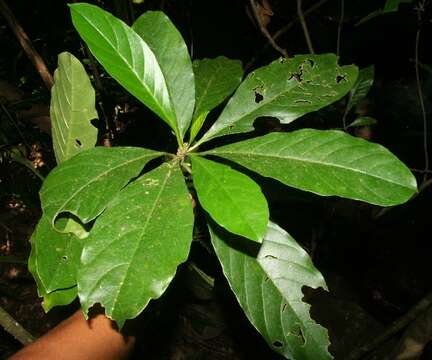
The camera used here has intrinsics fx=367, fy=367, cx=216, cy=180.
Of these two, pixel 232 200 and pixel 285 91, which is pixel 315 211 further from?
pixel 232 200

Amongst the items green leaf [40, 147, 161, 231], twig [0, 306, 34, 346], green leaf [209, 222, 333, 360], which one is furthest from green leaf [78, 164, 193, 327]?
twig [0, 306, 34, 346]

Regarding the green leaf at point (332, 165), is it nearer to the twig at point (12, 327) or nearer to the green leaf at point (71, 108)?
the green leaf at point (71, 108)

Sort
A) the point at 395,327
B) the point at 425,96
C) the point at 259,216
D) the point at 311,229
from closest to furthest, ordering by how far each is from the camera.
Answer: the point at 259,216 < the point at 395,327 < the point at 311,229 < the point at 425,96

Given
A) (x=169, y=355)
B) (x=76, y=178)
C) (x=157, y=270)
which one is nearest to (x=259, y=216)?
(x=157, y=270)

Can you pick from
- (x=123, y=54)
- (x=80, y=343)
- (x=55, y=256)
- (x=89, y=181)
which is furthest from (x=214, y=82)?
(x=80, y=343)

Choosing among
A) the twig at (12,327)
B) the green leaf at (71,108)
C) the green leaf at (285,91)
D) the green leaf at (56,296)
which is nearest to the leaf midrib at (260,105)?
the green leaf at (285,91)

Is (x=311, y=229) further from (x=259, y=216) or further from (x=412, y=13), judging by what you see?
(x=259, y=216)

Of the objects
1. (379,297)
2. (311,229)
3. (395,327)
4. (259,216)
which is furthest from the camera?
(379,297)
